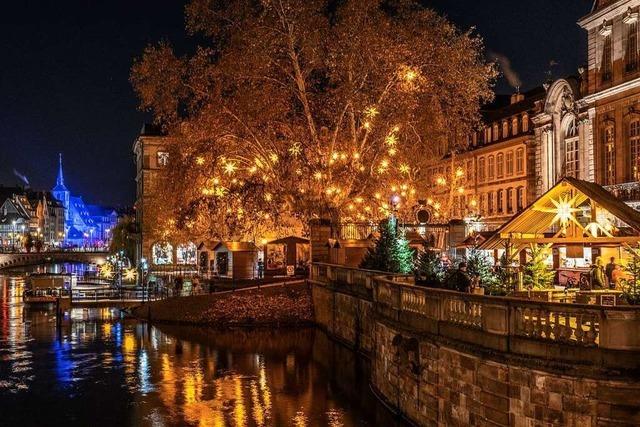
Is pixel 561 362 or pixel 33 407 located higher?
pixel 561 362

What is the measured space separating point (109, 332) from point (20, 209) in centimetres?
16561

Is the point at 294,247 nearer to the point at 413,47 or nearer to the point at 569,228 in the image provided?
the point at 413,47

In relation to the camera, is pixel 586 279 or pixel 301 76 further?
pixel 301 76

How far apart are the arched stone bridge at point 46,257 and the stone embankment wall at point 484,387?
123 metres

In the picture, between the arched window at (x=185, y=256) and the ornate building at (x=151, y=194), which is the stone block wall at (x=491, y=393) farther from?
the arched window at (x=185, y=256)

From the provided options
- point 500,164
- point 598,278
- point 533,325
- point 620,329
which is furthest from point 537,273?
point 500,164

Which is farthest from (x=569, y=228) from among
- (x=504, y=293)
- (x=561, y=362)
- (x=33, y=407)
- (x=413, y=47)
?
(x=413, y=47)

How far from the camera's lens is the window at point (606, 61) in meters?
42.6

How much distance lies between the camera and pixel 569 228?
24250 mm

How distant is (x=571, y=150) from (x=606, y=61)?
8.14 m

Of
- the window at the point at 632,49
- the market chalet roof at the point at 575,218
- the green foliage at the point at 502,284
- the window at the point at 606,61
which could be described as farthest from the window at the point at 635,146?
the green foliage at the point at 502,284

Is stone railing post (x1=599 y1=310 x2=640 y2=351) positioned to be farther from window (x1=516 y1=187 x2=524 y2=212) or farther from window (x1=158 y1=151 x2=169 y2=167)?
window (x1=516 y1=187 x2=524 y2=212)

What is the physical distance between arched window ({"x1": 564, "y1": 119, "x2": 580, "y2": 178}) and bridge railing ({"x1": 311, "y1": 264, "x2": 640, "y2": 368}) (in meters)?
30.9

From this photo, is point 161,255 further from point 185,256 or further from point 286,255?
point 286,255
